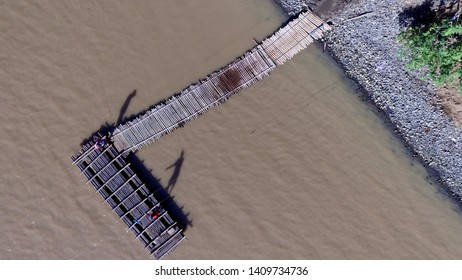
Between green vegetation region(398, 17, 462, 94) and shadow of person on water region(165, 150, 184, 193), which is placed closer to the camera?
green vegetation region(398, 17, 462, 94)

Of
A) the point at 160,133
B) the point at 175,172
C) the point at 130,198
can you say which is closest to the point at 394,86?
the point at 175,172

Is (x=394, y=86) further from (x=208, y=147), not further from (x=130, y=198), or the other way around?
(x=130, y=198)

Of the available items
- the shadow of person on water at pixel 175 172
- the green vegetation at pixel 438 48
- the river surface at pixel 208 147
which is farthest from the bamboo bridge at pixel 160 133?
the green vegetation at pixel 438 48

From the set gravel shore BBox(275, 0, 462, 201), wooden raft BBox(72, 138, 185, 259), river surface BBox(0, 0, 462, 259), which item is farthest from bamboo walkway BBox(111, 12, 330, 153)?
gravel shore BBox(275, 0, 462, 201)

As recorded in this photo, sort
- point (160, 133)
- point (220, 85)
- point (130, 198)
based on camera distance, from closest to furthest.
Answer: point (130, 198), point (160, 133), point (220, 85)

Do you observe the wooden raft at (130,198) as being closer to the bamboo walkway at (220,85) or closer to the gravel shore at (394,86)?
the bamboo walkway at (220,85)

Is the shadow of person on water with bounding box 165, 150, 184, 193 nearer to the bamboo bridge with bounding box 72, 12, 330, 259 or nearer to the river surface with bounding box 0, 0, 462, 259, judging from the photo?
the river surface with bounding box 0, 0, 462, 259

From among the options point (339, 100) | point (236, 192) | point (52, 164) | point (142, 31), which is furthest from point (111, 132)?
point (339, 100)
